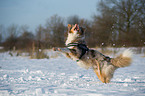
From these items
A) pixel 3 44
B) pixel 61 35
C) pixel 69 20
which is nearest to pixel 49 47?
pixel 61 35

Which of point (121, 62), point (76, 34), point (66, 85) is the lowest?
point (66, 85)

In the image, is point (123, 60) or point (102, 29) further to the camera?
point (102, 29)

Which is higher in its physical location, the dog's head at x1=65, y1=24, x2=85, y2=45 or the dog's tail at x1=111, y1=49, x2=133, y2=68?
the dog's head at x1=65, y1=24, x2=85, y2=45

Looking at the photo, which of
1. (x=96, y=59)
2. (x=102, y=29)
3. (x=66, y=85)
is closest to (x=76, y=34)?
(x=96, y=59)

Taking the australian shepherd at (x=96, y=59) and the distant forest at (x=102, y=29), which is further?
the distant forest at (x=102, y=29)

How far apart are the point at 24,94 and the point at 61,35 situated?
487 inches

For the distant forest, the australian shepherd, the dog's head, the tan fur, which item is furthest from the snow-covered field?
the distant forest

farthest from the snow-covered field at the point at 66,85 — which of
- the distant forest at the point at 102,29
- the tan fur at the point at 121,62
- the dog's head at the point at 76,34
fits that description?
the distant forest at the point at 102,29

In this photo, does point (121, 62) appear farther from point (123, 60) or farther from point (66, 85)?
point (66, 85)

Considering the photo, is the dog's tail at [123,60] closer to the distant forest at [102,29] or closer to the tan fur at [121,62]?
the tan fur at [121,62]

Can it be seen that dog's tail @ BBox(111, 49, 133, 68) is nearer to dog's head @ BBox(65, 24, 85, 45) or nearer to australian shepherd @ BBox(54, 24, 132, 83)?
australian shepherd @ BBox(54, 24, 132, 83)

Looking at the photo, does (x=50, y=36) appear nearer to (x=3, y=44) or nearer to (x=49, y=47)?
(x=49, y=47)

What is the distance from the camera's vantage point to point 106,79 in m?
3.84

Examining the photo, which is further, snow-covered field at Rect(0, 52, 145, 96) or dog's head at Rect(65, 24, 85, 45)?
dog's head at Rect(65, 24, 85, 45)
